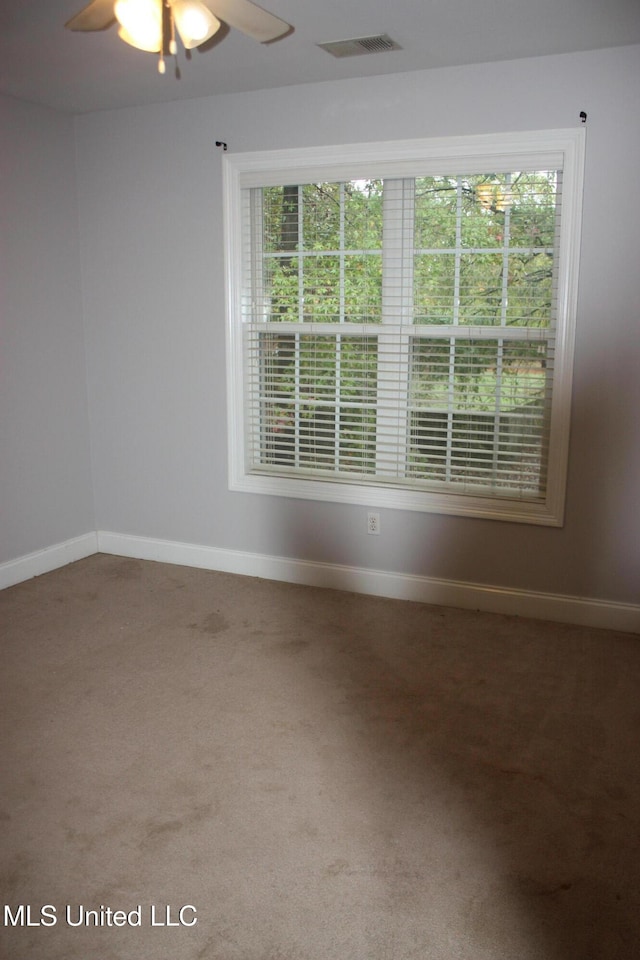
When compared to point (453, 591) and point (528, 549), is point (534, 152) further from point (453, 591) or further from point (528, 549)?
point (453, 591)

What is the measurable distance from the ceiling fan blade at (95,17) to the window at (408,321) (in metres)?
1.51

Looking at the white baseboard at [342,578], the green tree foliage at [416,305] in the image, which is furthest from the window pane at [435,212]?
the white baseboard at [342,578]

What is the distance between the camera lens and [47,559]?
428 centimetres

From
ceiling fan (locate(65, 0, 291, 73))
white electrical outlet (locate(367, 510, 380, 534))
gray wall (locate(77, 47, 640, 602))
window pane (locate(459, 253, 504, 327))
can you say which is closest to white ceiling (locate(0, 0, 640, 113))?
gray wall (locate(77, 47, 640, 602))

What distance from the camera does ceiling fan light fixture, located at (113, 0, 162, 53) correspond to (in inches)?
84.6

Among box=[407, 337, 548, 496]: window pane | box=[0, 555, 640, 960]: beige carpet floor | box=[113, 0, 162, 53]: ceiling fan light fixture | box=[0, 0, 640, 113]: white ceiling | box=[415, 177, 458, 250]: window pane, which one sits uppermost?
box=[0, 0, 640, 113]: white ceiling

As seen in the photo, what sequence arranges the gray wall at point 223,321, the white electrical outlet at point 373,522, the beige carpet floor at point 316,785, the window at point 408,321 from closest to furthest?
the beige carpet floor at point 316,785 → the gray wall at point 223,321 → the window at point 408,321 → the white electrical outlet at point 373,522

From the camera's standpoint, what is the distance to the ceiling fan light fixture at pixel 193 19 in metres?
2.18

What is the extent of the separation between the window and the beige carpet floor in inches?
28.3

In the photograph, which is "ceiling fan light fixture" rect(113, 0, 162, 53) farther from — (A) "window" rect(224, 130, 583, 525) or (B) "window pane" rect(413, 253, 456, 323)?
(B) "window pane" rect(413, 253, 456, 323)

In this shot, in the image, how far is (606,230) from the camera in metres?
3.23

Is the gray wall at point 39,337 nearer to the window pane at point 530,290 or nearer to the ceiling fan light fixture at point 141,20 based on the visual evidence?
the ceiling fan light fixture at point 141,20

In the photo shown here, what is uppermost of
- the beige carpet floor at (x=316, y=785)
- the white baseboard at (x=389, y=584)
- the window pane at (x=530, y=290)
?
the window pane at (x=530, y=290)

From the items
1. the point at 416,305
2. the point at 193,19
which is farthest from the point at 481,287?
the point at 193,19
